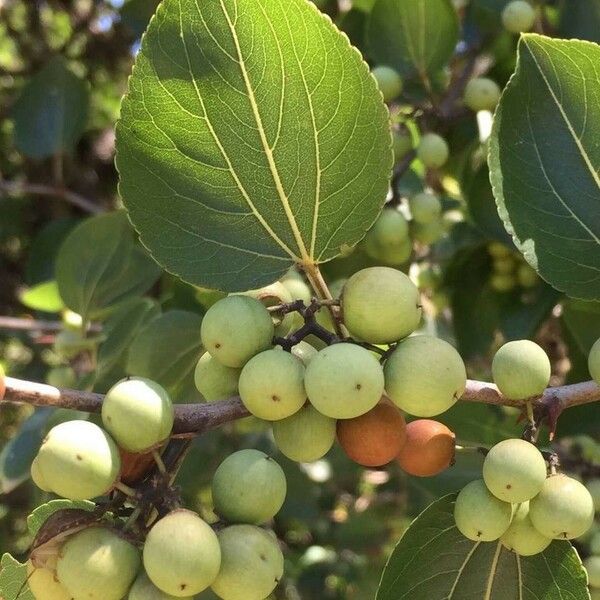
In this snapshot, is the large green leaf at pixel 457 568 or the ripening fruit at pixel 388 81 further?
the ripening fruit at pixel 388 81

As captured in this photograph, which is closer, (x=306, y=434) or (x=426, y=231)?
(x=306, y=434)

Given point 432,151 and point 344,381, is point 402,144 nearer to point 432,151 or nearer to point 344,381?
point 432,151

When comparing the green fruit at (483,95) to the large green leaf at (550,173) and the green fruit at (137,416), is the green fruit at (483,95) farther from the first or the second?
the green fruit at (137,416)

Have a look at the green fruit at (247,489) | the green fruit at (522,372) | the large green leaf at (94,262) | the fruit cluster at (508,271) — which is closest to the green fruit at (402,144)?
the fruit cluster at (508,271)

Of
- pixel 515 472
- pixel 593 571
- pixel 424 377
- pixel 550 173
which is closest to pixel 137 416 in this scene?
pixel 424 377

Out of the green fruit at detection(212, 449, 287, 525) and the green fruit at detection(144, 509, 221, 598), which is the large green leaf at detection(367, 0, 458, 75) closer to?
the green fruit at detection(212, 449, 287, 525)

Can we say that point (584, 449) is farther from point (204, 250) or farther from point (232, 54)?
point (232, 54)
